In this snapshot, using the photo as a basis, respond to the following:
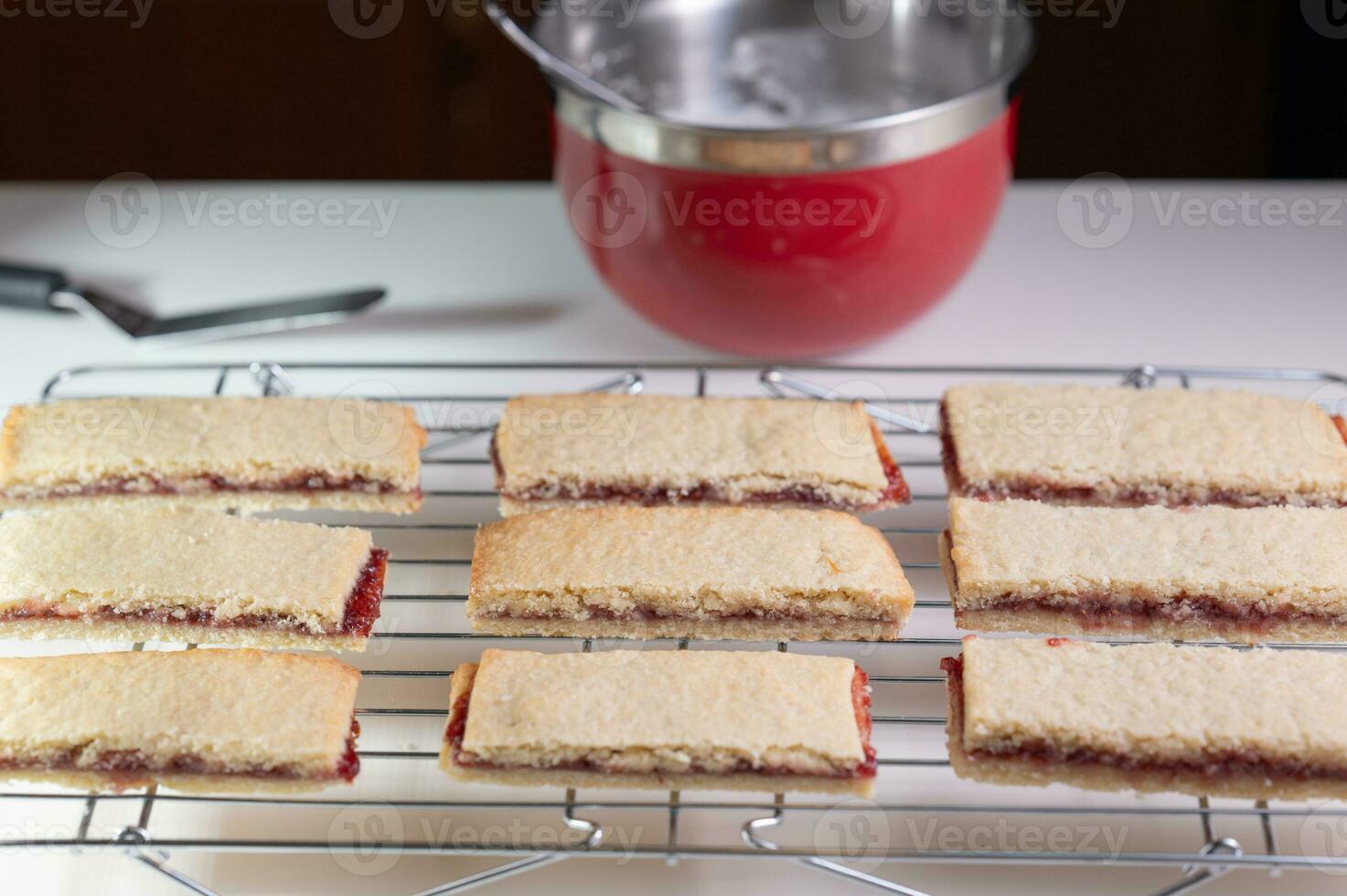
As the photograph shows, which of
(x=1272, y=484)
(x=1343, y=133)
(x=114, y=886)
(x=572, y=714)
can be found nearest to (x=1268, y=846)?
(x=1272, y=484)

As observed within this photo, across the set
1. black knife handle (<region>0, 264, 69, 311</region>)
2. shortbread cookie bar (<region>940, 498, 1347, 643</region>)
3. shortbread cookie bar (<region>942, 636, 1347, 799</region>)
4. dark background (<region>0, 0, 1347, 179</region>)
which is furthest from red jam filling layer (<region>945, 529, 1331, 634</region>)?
dark background (<region>0, 0, 1347, 179</region>)

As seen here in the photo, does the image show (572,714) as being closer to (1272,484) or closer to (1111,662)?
(1111,662)

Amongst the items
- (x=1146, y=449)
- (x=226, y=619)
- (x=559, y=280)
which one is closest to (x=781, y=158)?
(x=1146, y=449)

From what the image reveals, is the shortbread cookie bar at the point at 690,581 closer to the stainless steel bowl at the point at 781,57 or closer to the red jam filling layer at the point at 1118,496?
the red jam filling layer at the point at 1118,496

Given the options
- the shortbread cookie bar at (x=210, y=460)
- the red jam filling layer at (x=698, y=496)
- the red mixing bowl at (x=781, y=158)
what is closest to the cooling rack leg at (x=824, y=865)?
the red jam filling layer at (x=698, y=496)

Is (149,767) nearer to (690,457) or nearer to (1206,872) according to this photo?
(690,457)

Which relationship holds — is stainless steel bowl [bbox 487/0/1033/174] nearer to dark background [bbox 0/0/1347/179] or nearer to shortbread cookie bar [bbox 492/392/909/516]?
shortbread cookie bar [bbox 492/392/909/516]
